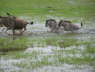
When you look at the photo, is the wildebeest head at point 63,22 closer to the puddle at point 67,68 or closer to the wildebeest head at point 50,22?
the wildebeest head at point 50,22

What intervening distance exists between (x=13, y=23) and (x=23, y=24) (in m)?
0.21

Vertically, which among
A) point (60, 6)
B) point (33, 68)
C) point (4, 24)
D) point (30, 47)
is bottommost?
point (33, 68)

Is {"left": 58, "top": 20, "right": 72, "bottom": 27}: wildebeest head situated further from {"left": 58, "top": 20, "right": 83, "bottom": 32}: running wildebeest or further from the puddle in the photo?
the puddle

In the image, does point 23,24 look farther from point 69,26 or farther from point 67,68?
point 67,68

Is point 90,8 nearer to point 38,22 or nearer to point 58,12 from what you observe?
point 58,12

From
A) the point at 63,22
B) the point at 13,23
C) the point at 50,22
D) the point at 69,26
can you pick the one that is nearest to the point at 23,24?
the point at 13,23

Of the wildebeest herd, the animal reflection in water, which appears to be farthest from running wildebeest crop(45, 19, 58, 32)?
the animal reflection in water

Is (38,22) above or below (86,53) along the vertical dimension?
above

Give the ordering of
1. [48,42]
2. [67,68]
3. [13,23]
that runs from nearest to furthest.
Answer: [67,68]
[48,42]
[13,23]

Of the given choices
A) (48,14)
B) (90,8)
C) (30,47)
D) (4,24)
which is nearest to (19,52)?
(30,47)

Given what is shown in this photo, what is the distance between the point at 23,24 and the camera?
5.34 metres

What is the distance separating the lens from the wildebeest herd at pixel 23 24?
17.5 ft

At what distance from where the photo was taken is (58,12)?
546 cm

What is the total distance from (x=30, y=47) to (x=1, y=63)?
638mm
